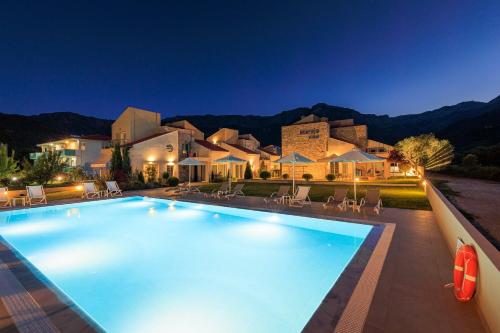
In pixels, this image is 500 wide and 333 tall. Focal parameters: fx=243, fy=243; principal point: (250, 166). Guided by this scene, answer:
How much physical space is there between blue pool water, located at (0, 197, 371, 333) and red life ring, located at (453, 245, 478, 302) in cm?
220

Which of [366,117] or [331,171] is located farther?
[366,117]

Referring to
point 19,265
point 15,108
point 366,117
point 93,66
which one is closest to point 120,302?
point 19,265

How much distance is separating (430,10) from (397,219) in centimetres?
2764

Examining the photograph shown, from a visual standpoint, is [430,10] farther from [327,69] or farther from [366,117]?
[366,117]

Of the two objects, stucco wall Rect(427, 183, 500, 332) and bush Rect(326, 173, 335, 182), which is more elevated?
bush Rect(326, 173, 335, 182)

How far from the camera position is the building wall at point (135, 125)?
111ft

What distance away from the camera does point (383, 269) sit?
4.81m

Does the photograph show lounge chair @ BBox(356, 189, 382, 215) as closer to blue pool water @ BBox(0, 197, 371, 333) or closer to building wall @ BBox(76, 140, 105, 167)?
blue pool water @ BBox(0, 197, 371, 333)

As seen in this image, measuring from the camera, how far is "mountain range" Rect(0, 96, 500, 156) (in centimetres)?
6358

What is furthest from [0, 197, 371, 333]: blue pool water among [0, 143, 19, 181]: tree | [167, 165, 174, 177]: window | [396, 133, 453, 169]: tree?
[396, 133, 453, 169]: tree

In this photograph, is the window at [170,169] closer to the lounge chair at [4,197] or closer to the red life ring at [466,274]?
the lounge chair at [4,197]

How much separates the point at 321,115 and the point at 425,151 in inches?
4251

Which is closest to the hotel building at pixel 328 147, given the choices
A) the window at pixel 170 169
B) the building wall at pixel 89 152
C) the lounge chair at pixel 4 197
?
the window at pixel 170 169

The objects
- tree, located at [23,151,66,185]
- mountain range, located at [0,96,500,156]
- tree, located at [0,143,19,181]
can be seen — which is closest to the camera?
tree, located at [23,151,66,185]
